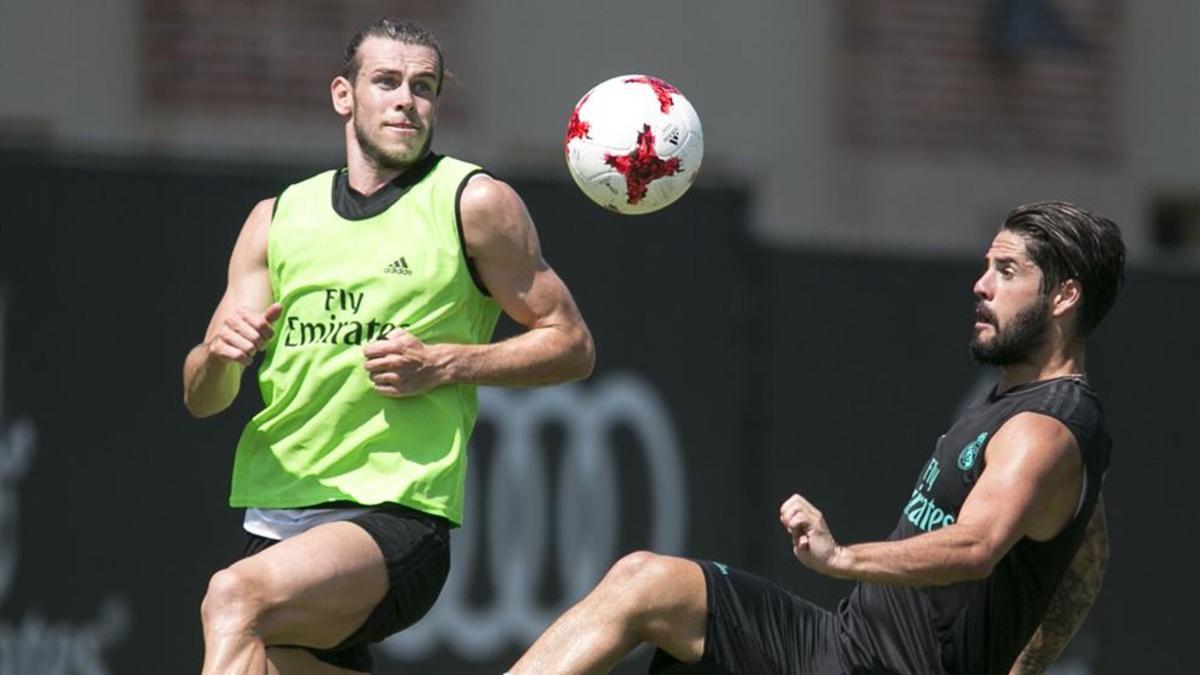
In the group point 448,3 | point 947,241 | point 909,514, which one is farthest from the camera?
point 947,241

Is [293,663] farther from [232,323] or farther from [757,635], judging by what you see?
[757,635]

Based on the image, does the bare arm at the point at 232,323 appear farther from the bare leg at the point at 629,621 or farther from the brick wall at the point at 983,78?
the brick wall at the point at 983,78

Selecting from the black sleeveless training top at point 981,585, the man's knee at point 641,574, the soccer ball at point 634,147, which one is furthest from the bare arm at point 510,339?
the black sleeveless training top at point 981,585

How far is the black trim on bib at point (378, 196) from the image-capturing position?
21.2 feet

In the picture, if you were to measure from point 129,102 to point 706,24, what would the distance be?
9.84 ft

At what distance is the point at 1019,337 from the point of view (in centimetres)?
621

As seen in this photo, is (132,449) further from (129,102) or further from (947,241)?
(947,241)

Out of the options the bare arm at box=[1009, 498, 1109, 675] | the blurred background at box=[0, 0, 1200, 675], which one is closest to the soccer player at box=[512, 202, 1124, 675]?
the bare arm at box=[1009, 498, 1109, 675]

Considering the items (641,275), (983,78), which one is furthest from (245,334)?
(983,78)

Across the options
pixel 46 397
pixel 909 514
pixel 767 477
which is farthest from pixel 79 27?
pixel 909 514

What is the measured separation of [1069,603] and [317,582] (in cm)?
197

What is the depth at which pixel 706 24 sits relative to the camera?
12727mm

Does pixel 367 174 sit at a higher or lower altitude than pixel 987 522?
higher

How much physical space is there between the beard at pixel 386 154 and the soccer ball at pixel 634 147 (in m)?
0.52
